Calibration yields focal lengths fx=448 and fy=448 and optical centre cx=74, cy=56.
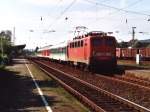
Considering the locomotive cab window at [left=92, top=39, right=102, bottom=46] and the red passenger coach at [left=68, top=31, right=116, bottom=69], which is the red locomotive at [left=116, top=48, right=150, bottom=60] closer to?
the red passenger coach at [left=68, top=31, right=116, bottom=69]

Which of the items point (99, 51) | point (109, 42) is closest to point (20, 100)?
point (99, 51)

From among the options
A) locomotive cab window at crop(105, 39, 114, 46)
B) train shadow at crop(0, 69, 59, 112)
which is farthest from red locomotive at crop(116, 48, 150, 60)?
train shadow at crop(0, 69, 59, 112)

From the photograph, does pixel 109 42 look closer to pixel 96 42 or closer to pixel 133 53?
pixel 96 42

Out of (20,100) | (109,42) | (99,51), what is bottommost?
(20,100)

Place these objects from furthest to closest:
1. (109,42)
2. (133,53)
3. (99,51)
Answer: (133,53) → (109,42) → (99,51)

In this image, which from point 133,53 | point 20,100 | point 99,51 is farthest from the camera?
point 133,53

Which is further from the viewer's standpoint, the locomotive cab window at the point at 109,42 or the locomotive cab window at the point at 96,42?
the locomotive cab window at the point at 109,42

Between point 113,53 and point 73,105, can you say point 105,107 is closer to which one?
point 73,105

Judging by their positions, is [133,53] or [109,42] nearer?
[109,42]

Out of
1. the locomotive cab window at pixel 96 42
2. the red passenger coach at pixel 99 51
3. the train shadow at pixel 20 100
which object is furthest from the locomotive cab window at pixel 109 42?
the train shadow at pixel 20 100

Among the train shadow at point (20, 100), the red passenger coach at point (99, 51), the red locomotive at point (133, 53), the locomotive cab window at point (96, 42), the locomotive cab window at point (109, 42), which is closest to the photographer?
the train shadow at point (20, 100)

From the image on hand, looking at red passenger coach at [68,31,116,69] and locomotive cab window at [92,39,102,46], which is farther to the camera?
locomotive cab window at [92,39,102,46]

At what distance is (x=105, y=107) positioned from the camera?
15.1 metres

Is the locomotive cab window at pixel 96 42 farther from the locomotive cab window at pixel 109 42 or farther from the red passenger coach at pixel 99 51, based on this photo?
the locomotive cab window at pixel 109 42
